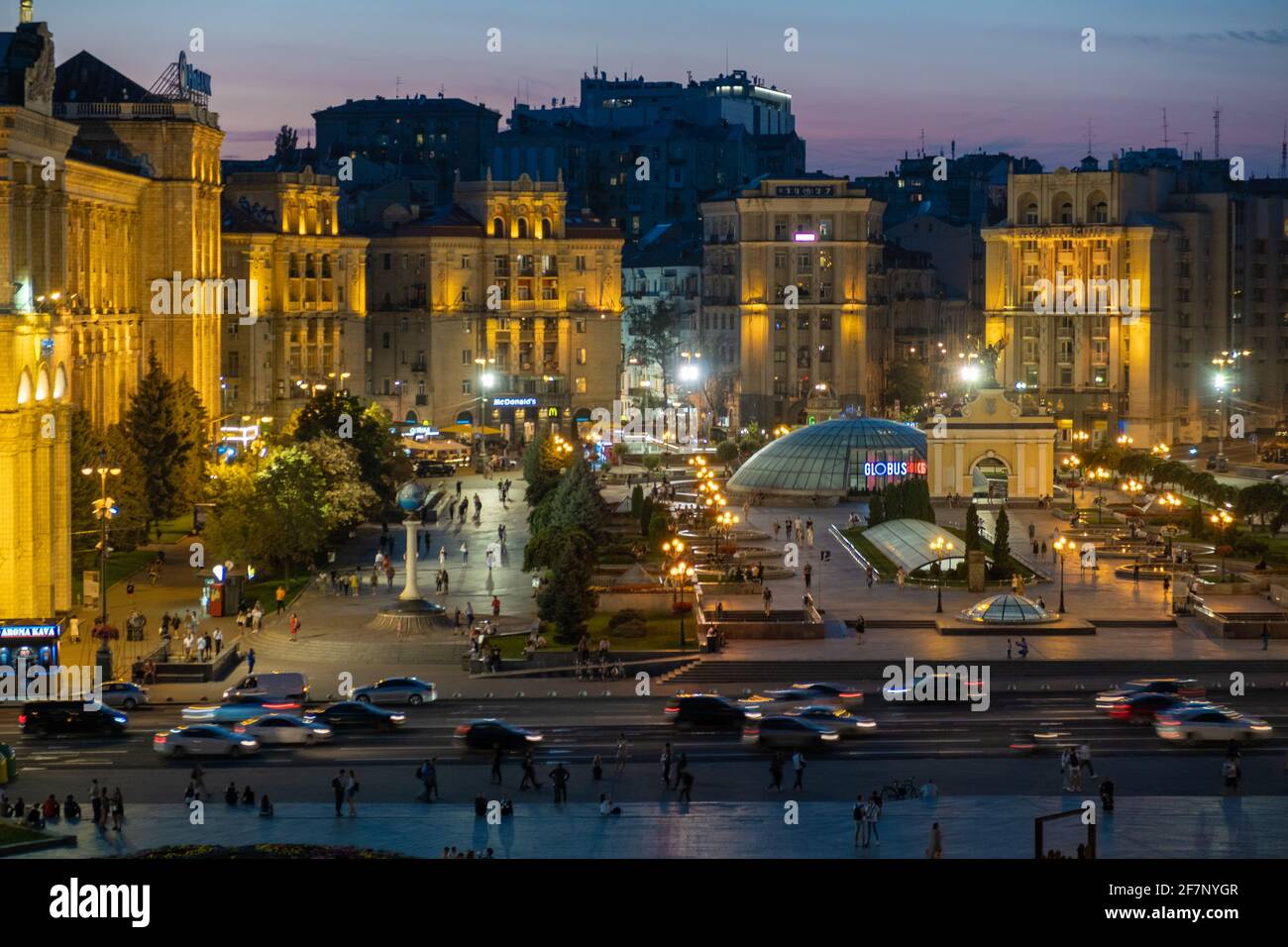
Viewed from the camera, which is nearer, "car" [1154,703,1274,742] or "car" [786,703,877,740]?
"car" [1154,703,1274,742]

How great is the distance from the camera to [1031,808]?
133 feet

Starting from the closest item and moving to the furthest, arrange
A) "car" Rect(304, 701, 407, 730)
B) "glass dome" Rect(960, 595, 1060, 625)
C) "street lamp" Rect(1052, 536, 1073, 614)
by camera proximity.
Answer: "car" Rect(304, 701, 407, 730) < "glass dome" Rect(960, 595, 1060, 625) < "street lamp" Rect(1052, 536, 1073, 614)

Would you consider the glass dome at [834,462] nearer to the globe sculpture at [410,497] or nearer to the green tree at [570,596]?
the globe sculpture at [410,497]

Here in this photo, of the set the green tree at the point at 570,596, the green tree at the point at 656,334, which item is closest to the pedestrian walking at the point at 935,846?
the green tree at the point at 570,596

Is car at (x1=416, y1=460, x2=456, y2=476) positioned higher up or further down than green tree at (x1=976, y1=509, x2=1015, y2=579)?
higher up

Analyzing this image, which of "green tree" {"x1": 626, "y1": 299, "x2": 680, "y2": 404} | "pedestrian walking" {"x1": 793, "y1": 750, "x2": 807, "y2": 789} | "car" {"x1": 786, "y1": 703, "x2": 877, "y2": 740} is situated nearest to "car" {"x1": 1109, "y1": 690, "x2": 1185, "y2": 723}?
"car" {"x1": 786, "y1": 703, "x2": 877, "y2": 740}

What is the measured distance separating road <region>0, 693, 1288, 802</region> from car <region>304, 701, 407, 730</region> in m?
0.39

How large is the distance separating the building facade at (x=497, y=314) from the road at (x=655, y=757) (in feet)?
248

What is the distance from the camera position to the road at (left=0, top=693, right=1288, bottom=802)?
141ft

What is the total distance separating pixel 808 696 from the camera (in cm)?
5025

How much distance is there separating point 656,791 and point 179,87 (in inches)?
2349

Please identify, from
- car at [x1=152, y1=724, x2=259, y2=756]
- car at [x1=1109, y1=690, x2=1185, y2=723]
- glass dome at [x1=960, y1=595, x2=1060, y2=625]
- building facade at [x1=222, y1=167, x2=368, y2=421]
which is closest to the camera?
car at [x1=152, y1=724, x2=259, y2=756]

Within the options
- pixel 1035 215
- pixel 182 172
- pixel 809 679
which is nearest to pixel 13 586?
pixel 809 679

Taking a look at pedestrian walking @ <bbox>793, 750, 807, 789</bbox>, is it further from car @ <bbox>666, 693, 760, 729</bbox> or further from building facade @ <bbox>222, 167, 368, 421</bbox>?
building facade @ <bbox>222, 167, 368, 421</bbox>
